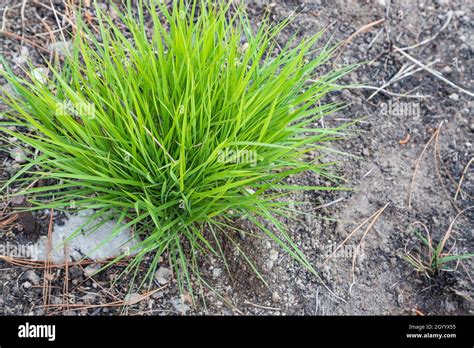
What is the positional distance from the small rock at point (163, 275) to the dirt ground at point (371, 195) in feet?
0.08

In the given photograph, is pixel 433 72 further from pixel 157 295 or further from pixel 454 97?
pixel 157 295

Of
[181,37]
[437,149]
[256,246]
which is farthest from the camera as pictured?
[437,149]

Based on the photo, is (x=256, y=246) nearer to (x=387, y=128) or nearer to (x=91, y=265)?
(x=91, y=265)

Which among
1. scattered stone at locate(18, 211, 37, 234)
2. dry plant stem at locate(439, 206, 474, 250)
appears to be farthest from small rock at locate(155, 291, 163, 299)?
dry plant stem at locate(439, 206, 474, 250)

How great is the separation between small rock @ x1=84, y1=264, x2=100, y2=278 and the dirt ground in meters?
0.01

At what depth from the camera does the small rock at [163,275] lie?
1.76 meters

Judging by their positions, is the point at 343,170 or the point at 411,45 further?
the point at 411,45

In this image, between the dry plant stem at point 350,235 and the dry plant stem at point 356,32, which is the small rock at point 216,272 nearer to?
the dry plant stem at point 350,235

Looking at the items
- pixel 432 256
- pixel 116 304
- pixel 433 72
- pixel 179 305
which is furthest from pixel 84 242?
pixel 433 72

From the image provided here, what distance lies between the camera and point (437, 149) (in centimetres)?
222
